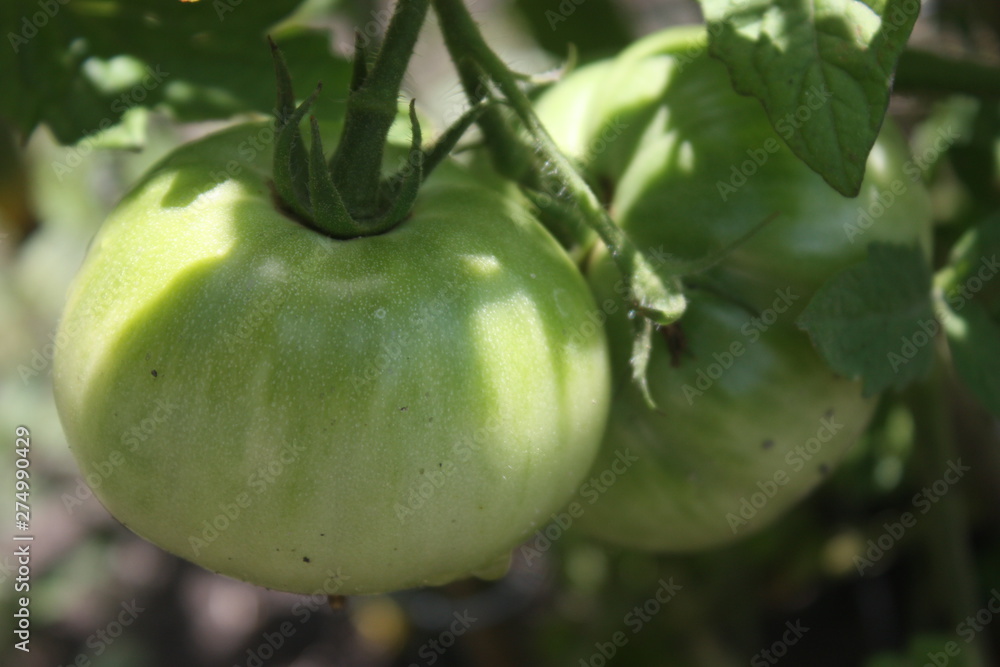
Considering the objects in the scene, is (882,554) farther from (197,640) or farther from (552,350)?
(197,640)

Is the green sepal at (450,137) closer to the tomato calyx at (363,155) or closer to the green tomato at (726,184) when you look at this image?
the tomato calyx at (363,155)

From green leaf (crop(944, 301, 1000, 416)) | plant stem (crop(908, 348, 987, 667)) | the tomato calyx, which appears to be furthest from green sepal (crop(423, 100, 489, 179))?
plant stem (crop(908, 348, 987, 667))

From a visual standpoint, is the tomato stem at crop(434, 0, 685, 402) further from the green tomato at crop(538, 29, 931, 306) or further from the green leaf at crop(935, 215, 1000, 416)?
the green leaf at crop(935, 215, 1000, 416)

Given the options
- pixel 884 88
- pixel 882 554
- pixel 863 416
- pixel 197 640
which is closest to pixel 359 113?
pixel 884 88

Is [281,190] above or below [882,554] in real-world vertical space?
above

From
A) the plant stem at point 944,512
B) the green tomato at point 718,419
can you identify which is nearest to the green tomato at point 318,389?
the green tomato at point 718,419

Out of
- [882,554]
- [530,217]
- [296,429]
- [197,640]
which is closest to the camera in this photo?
[296,429]
